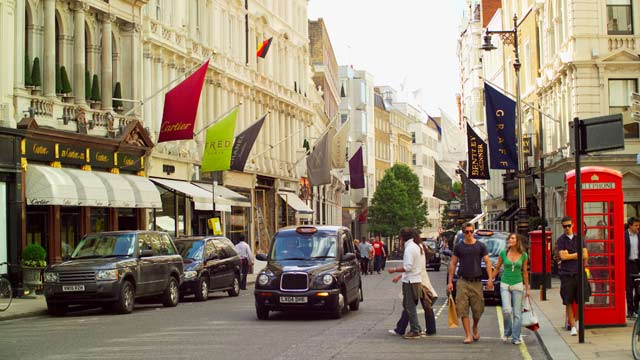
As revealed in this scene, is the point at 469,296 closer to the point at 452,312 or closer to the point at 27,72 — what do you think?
the point at 452,312

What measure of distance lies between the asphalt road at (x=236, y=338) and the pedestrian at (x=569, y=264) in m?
0.91

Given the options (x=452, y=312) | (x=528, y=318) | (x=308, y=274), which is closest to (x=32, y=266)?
(x=308, y=274)

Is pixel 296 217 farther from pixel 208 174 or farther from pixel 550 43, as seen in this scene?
pixel 550 43

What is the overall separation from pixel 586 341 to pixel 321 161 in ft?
117

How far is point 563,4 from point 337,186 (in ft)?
157

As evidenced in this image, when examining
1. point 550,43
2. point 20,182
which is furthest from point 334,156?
point 20,182

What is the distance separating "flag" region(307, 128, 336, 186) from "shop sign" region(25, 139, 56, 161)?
21.4 m

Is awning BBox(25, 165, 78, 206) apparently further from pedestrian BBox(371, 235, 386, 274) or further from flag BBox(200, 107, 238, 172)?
pedestrian BBox(371, 235, 386, 274)

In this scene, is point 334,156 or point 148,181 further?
point 334,156

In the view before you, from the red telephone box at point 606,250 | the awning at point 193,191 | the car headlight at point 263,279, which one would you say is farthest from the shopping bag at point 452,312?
the awning at point 193,191

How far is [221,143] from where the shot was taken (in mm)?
37344

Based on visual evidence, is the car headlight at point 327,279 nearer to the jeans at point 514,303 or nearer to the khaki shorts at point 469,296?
the khaki shorts at point 469,296

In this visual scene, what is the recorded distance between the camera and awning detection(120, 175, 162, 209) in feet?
115

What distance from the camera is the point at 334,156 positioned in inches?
2051
